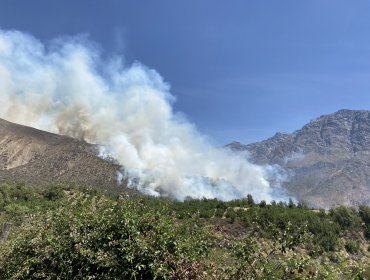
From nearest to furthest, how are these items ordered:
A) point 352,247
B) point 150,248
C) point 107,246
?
point 150,248, point 107,246, point 352,247

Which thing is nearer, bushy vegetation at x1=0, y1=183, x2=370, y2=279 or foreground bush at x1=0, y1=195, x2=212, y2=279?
bushy vegetation at x1=0, y1=183, x2=370, y2=279

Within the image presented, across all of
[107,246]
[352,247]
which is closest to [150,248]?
[107,246]

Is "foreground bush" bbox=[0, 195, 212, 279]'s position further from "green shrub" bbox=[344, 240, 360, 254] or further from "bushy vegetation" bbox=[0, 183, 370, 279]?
"green shrub" bbox=[344, 240, 360, 254]

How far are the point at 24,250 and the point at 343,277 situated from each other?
330 inches

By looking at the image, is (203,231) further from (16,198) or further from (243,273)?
(16,198)

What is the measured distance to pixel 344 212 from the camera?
89.5 meters

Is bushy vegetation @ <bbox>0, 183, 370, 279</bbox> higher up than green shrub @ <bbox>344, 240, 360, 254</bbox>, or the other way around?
green shrub @ <bbox>344, 240, 360, 254</bbox>

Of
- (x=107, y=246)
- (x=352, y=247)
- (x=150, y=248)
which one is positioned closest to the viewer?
(x=150, y=248)

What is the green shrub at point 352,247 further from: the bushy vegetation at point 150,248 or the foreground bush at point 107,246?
the foreground bush at point 107,246

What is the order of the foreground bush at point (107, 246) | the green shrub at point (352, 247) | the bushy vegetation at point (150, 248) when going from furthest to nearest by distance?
the green shrub at point (352, 247) → the foreground bush at point (107, 246) → the bushy vegetation at point (150, 248)

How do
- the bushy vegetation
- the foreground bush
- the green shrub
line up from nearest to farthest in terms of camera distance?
the bushy vegetation
the foreground bush
the green shrub

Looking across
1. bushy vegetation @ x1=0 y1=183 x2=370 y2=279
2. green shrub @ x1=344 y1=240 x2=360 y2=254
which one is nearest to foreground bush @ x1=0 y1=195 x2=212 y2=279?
bushy vegetation @ x1=0 y1=183 x2=370 y2=279

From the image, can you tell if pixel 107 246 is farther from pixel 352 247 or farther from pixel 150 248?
pixel 352 247

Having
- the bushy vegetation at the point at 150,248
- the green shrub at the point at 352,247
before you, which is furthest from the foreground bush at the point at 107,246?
the green shrub at the point at 352,247
